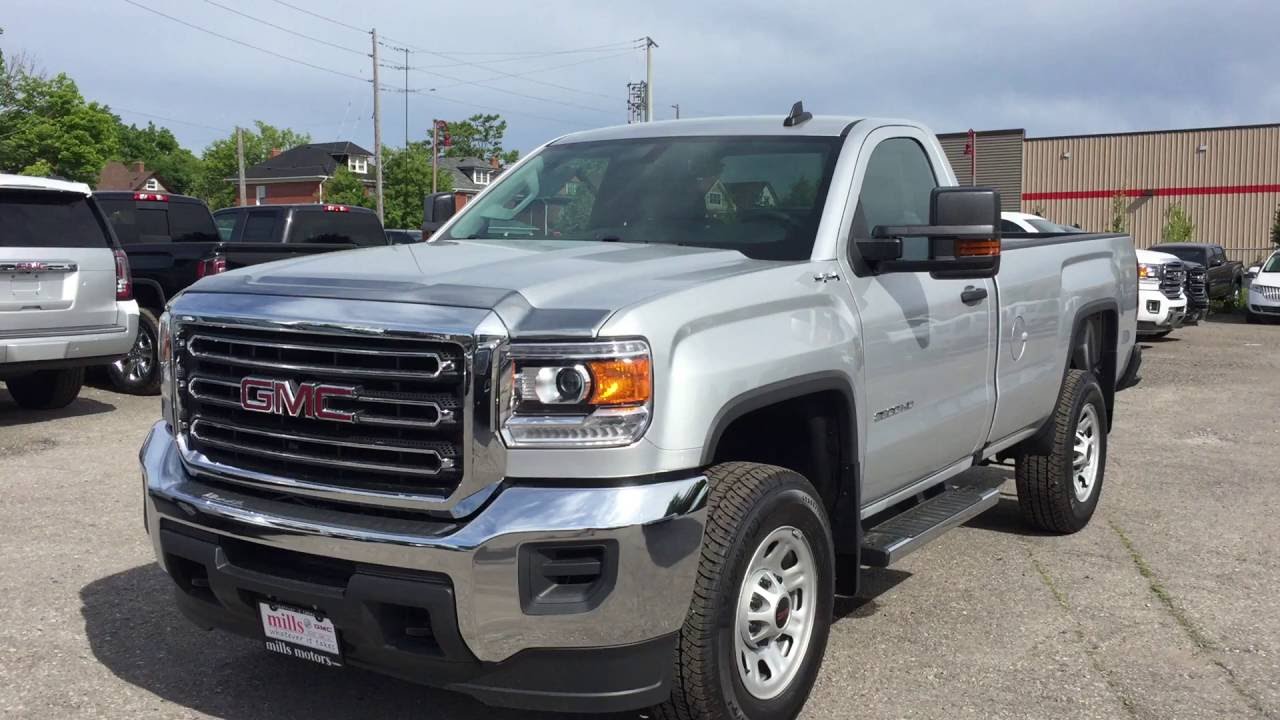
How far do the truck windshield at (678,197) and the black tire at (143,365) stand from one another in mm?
7530

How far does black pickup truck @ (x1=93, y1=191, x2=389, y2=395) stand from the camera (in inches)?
442

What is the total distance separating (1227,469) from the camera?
848 centimetres

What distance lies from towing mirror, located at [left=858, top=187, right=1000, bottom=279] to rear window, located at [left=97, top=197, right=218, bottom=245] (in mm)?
9876

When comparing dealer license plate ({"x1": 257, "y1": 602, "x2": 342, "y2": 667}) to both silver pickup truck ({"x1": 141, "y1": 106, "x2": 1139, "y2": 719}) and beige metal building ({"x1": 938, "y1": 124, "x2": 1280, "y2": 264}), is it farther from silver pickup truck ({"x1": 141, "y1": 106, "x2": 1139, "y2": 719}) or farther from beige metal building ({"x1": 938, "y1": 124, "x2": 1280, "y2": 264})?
beige metal building ({"x1": 938, "y1": 124, "x2": 1280, "y2": 264})

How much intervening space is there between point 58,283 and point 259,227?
4464 mm

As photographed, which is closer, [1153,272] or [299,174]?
[1153,272]

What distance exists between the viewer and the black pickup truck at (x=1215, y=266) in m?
25.7

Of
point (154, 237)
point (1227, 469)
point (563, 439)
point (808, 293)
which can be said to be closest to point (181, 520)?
point (563, 439)

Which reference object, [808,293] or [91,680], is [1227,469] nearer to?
[808,293]

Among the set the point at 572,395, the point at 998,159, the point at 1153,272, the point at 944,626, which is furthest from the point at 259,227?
the point at 998,159

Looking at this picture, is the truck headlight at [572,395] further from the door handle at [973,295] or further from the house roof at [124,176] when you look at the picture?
the house roof at [124,176]

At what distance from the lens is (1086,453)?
6.66 meters

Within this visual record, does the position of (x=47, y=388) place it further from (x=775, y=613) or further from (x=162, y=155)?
(x=162, y=155)

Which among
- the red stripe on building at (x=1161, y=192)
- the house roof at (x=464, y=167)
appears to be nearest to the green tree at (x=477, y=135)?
the house roof at (x=464, y=167)
